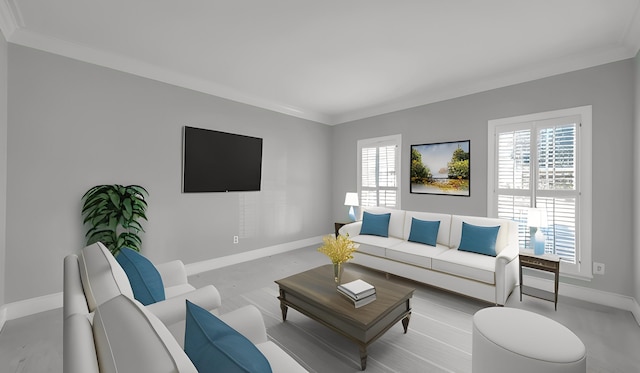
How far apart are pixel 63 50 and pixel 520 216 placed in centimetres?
582

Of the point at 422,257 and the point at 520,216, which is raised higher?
the point at 520,216

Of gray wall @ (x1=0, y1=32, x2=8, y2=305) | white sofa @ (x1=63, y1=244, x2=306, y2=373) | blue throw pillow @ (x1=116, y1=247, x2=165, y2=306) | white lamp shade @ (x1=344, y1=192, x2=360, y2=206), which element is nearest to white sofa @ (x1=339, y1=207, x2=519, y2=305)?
white lamp shade @ (x1=344, y1=192, x2=360, y2=206)

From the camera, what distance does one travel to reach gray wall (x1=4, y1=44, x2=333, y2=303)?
271cm

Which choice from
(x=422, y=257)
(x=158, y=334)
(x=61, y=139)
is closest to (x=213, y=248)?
(x=61, y=139)

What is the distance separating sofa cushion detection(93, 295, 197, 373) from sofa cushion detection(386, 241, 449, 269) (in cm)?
310

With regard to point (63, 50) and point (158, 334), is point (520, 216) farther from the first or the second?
point (63, 50)

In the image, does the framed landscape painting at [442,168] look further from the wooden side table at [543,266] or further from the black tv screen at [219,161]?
the black tv screen at [219,161]

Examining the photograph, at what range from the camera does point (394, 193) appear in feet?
16.6

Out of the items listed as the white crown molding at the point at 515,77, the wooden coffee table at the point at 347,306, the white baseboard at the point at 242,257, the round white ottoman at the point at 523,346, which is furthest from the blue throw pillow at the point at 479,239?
the white baseboard at the point at 242,257

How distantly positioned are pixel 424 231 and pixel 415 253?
0.50 meters

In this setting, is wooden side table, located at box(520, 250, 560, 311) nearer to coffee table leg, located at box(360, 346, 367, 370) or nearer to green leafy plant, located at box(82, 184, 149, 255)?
coffee table leg, located at box(360, 346, 367, 370)

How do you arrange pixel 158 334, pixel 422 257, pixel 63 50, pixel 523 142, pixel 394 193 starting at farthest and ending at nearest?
pixel 394 193 < pixel 523 142 < pixel 422 257 < pixel 63 50 < pixel 158 334

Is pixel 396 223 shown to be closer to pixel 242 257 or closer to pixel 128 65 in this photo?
pixel 242 257

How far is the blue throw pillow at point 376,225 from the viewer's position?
4.30m
